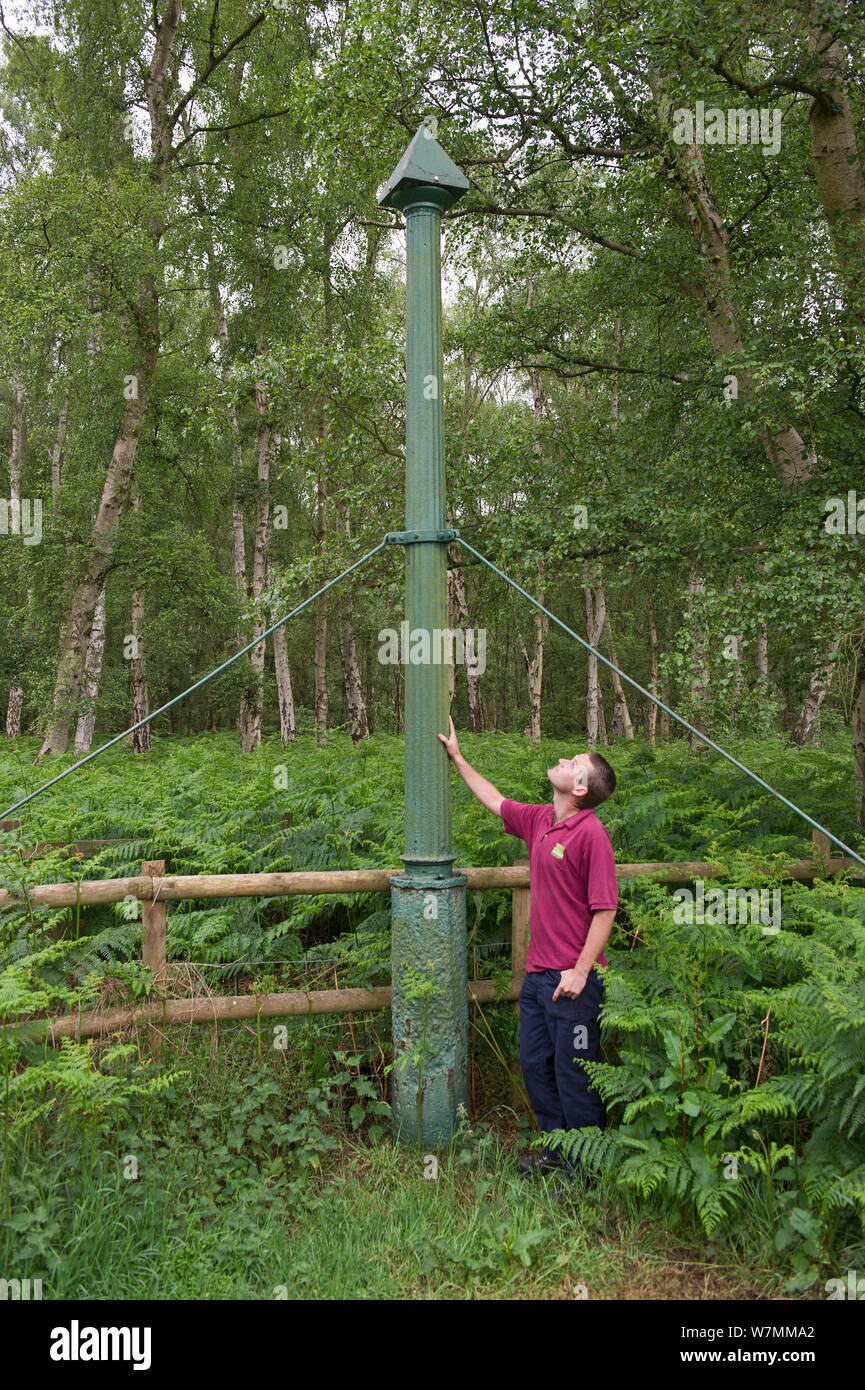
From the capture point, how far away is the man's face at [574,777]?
4250 millimetres

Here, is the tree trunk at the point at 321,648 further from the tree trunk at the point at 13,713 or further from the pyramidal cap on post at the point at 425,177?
the pyramidal cap on post at the point at 425,177

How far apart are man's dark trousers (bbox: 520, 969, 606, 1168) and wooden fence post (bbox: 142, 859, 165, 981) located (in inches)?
75.1

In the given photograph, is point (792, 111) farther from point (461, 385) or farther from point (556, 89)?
point (461, 385)

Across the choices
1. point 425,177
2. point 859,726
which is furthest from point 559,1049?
point 425,177

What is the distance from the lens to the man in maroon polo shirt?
4000 mm

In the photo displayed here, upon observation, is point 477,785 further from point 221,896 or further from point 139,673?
point 139,673

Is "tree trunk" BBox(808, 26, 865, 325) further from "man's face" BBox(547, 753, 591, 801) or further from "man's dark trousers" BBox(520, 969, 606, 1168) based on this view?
"man's dark trousers" BBox(520, 969, 606, 1168)

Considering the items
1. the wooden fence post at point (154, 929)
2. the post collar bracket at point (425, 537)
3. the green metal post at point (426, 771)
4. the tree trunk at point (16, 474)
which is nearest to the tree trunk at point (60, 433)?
the tree trunk at point (16, 474)

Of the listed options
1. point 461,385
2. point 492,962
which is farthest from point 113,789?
point 461,385

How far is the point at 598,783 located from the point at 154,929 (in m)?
2.44

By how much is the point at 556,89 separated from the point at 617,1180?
30.9ft

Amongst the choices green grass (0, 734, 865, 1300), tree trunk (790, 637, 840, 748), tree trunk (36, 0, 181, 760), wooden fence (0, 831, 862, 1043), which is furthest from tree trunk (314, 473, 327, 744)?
wooden fence (0, 831, 862, 1043)

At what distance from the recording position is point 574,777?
14.0ft

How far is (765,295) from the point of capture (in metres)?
8.51
